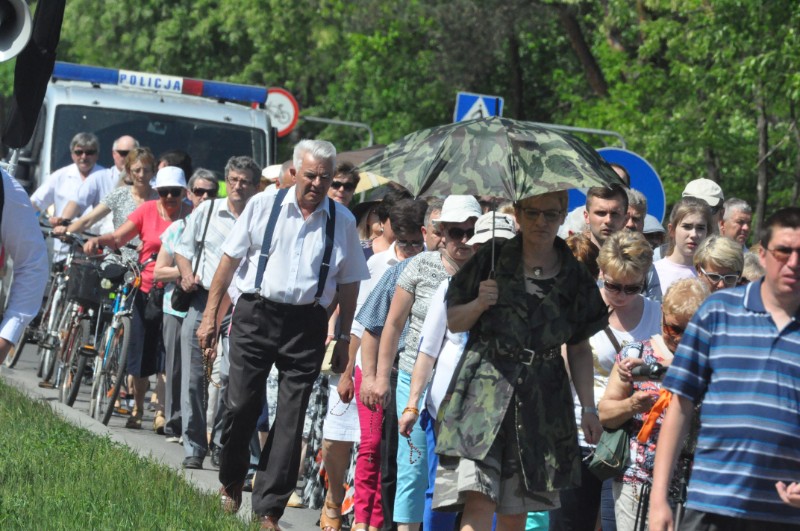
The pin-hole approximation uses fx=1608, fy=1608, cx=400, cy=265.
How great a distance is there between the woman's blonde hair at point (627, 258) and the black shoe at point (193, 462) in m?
4.04

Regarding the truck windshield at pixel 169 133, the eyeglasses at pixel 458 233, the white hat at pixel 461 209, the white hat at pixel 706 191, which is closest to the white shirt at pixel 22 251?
the white hat at pixel 461 209

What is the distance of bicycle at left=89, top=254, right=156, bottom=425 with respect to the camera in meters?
12.2

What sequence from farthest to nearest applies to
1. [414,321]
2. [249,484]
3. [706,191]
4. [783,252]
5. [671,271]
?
[706,191], [249,484], [671,271], [414,321], [783,252]

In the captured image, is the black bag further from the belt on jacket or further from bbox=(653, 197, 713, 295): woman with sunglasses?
the belt on jacket

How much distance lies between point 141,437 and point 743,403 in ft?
24.9

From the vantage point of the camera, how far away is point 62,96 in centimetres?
1725

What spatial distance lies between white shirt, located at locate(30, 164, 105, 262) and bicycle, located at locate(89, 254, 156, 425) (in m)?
2.91

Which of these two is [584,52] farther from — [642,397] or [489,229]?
[642,397]

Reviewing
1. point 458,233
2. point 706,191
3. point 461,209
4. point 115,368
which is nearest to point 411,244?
point 458,233

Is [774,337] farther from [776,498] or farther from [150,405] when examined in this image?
[150,405]

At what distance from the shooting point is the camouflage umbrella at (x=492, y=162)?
626 centimetres

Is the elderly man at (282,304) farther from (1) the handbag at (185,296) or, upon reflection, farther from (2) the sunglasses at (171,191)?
(2) the sunglasses at (171,191)

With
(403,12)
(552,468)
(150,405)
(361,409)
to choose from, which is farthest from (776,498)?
(403,12)

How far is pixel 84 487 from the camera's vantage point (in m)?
7.88
